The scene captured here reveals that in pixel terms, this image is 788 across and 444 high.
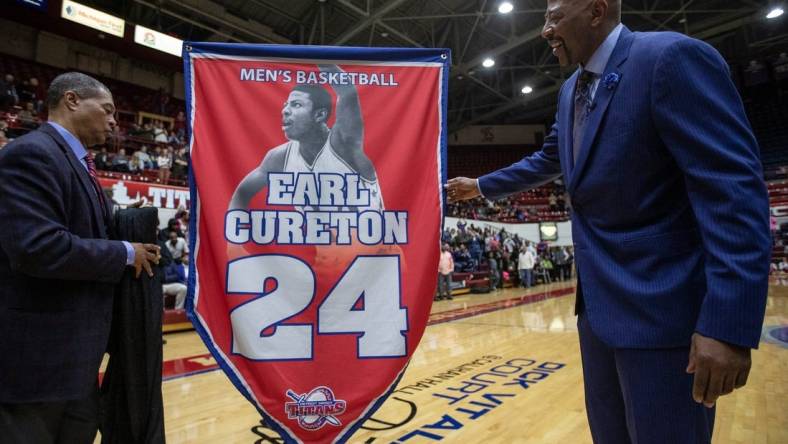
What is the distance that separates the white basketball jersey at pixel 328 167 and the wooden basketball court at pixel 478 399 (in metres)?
1.33

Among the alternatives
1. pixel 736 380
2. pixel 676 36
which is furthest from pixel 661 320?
pixel 676 36

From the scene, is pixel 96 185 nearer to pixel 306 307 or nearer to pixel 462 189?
pixel 306 307

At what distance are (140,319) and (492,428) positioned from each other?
1905 mm

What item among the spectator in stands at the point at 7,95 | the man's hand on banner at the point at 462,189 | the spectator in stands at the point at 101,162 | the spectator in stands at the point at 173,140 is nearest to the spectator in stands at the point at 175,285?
the spectator in stands at the point at 7,95

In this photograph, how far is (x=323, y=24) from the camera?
11.7m

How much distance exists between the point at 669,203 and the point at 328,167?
1.14 m

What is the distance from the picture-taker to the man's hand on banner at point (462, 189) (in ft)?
5.64

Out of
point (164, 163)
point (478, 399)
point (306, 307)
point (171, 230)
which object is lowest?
point (478, 399)

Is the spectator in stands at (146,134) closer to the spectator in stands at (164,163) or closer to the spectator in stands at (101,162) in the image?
the spectator in stands at (164,163)

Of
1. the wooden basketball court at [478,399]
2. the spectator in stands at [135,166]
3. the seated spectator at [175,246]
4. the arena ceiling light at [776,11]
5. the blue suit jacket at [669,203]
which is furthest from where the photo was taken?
the arena ceiling light at [776,11]

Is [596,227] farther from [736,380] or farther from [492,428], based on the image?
[492,428]

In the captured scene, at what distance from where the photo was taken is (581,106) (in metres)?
1.17

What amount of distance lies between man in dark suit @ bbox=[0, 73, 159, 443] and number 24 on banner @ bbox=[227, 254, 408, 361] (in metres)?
0.37

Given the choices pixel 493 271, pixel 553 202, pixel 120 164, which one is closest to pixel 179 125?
pixel 120 164
